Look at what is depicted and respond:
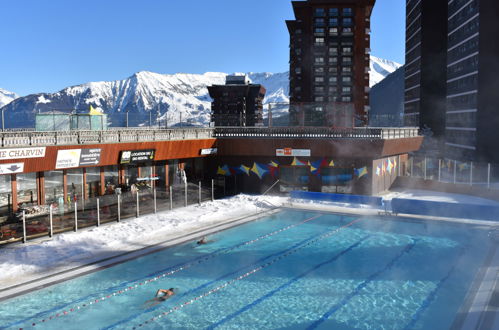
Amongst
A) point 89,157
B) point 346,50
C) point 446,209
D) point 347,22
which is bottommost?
point 446,209

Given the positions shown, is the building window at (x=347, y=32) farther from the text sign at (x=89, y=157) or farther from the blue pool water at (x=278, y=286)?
the text sign at (x=89, y=157)

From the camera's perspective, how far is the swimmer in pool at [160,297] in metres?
15.3

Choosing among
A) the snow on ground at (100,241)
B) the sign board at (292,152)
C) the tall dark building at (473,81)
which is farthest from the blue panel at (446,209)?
the tall dark building at (473,81)

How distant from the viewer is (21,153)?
917 inches

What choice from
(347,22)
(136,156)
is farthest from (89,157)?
(347,22)

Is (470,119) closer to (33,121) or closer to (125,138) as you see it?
(125,138)

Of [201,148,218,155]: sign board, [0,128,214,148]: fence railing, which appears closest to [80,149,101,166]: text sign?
[0,128,214,148]: fence railing

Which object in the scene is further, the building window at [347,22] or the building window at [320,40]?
the building window at [320,40]

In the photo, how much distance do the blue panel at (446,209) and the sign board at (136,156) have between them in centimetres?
1714

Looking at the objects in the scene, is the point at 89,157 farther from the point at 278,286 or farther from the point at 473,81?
the point at 473,81

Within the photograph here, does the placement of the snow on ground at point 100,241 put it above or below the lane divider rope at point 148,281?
above

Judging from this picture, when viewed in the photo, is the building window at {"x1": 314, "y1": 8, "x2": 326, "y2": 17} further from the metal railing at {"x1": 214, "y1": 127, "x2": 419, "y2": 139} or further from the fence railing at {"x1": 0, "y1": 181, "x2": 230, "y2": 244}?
the fence railing at {"x1": 0, "y1": 181, "x2": 230, "y2": 244}

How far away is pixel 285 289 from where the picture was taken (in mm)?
16828

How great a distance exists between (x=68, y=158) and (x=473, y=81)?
67.3 metres
